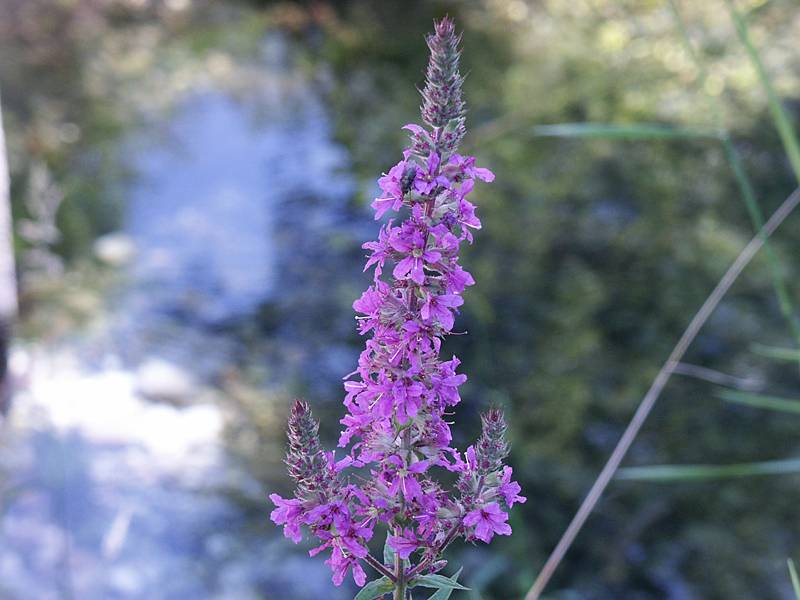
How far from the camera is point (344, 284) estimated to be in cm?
448

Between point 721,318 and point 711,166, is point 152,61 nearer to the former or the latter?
point 711,166

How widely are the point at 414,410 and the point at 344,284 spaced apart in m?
3.54

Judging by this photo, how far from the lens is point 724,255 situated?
3.84 meters

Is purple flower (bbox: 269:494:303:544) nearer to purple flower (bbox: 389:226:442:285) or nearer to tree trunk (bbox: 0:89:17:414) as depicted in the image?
purple flower (bbox: 389:226:442:285)

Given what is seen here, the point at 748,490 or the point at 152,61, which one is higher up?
the point at 152,61

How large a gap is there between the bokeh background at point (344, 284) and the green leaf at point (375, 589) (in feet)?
4.28

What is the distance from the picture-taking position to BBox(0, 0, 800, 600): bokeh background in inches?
127

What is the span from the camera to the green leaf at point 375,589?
3.30ft

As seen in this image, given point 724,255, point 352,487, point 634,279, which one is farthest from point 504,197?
point 352,487

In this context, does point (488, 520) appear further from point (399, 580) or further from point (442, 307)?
point (442, 307)

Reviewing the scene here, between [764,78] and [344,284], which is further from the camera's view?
[344,284]

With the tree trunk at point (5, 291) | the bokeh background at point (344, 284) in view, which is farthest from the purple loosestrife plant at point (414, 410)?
the tree trunk at point (5, 291)

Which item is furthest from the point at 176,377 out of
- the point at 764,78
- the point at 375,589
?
the point at 375,589

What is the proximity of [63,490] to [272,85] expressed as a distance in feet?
11.5
